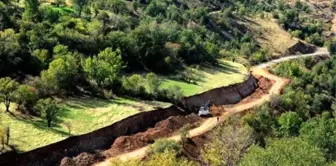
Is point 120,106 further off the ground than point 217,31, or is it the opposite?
point 120,106

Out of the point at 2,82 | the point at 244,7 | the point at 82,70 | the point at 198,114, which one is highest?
the point at 2,82

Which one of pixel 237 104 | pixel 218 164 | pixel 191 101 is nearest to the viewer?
pixel 218 164

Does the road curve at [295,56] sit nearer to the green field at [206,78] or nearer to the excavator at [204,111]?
the green field at [206,78]

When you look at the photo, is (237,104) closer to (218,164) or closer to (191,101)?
(191,101)

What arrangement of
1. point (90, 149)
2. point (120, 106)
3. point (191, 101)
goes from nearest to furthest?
point (90, 149)
point (120, 106)
point (191, 101)

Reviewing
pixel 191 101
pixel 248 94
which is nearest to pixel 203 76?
pixel 248 94

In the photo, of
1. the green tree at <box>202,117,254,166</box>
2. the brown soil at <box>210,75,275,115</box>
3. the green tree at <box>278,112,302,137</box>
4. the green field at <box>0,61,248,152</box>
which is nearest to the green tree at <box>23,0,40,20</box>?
the green field at <box>0,61,248,152</box>

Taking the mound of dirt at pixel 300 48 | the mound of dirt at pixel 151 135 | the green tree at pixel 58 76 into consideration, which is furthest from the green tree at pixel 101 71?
the mound of dirt at pixel 300 48

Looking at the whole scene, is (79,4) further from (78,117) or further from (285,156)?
(285,156)
